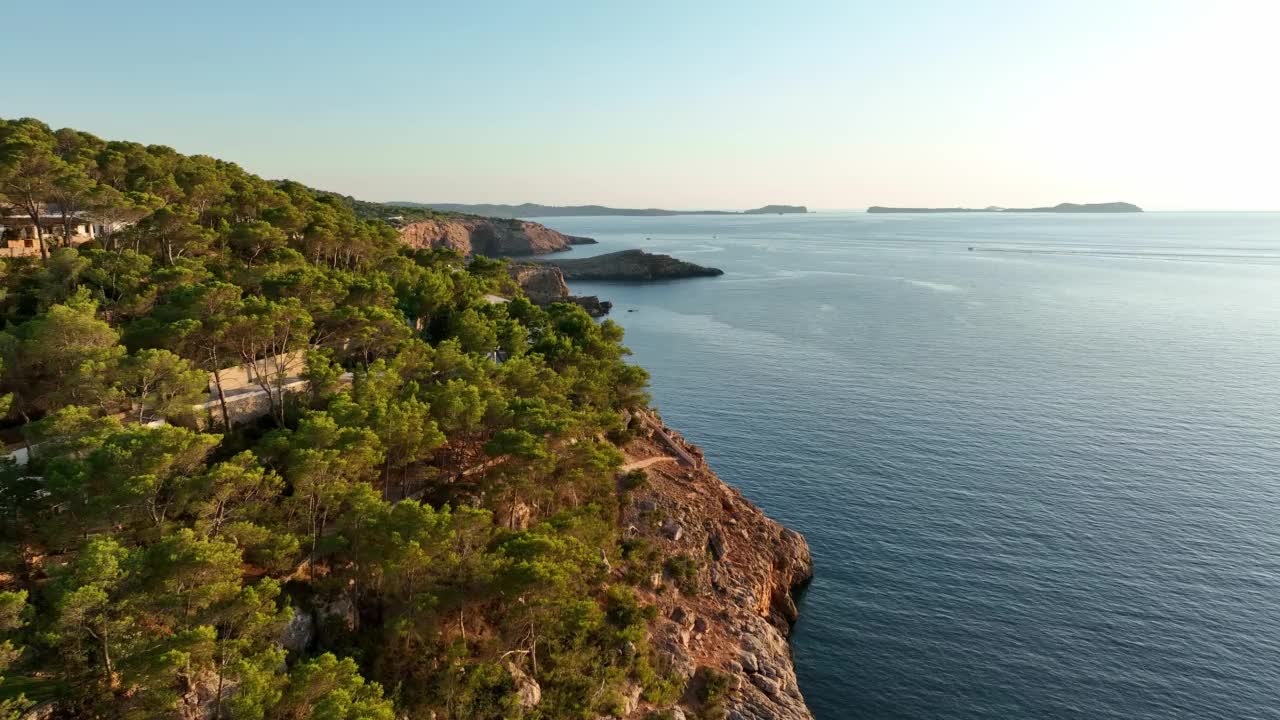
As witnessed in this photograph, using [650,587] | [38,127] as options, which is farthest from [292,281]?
[38,127]

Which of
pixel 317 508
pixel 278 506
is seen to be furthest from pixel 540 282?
pixel 278 506

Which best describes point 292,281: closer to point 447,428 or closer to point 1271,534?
point 447,428

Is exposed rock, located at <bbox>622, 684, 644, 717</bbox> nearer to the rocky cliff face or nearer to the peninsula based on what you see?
the peninsula

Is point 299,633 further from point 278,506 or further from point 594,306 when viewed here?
point 594,306

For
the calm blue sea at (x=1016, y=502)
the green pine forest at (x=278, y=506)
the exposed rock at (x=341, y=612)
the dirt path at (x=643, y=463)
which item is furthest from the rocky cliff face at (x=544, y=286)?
the exposed rock at (x=341, y=612)

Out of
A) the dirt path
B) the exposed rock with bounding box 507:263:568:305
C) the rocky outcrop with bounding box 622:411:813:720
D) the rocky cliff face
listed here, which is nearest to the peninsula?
the rocky outcrop with bounding box 622:411:813:720

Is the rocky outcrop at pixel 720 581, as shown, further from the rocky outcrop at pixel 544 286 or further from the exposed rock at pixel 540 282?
the exposed rock at pixel 540 282

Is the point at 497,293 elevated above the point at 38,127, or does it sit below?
below
